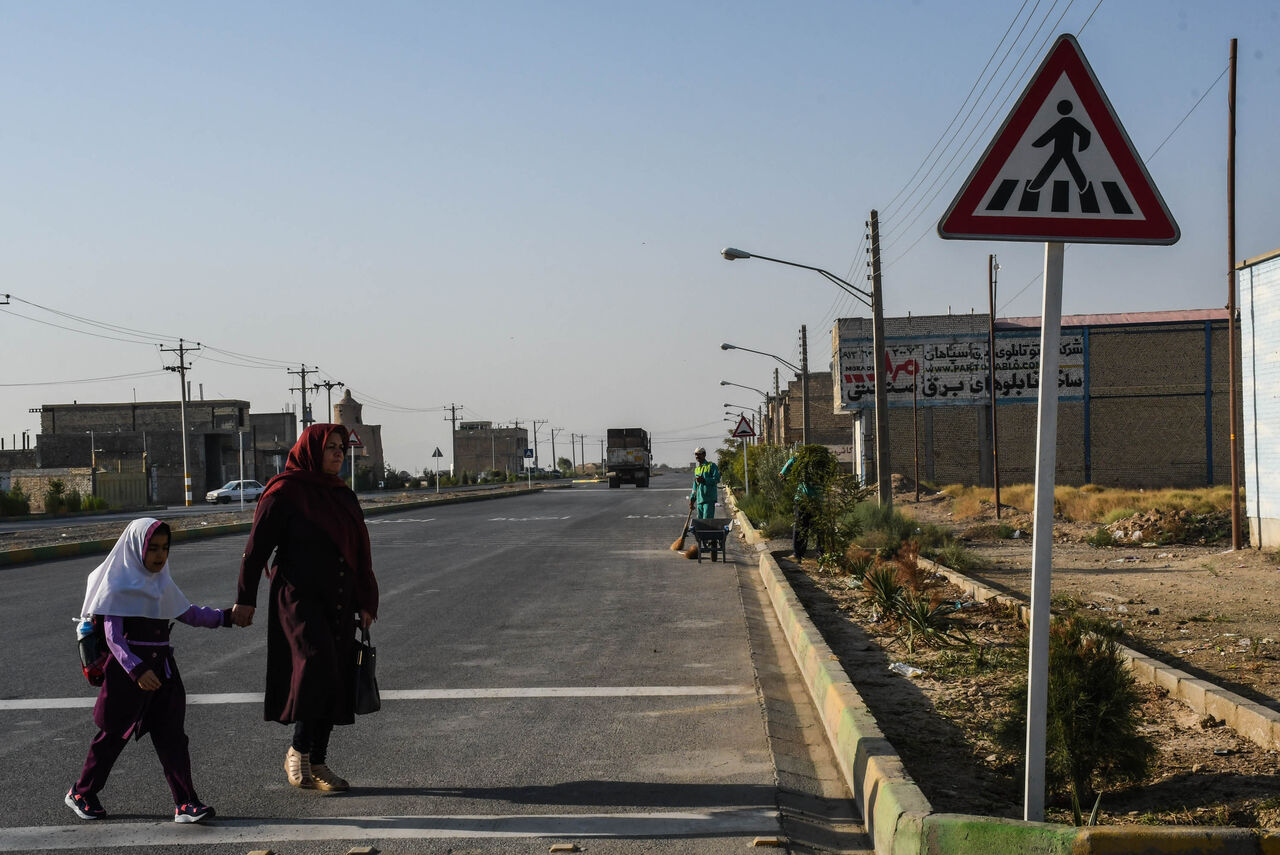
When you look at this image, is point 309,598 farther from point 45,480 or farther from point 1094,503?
point 45,480

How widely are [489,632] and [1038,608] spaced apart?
289 inches

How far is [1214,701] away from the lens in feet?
20.5

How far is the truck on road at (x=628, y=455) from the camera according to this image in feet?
245

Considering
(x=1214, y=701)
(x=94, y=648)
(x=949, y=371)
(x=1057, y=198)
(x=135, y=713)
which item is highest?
(x=949, y=371)

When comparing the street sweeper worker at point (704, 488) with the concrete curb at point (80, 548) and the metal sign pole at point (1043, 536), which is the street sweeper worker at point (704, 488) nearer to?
the concrete curb at point (80, 548)

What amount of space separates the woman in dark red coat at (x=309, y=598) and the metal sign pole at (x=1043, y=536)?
305 cm

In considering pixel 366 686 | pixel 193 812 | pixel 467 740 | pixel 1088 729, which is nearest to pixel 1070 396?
pixel 467 740

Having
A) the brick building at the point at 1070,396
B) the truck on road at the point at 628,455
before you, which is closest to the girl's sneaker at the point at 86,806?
the brick building at the point at 1070,396

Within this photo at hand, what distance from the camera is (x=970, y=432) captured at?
5134 centimetres

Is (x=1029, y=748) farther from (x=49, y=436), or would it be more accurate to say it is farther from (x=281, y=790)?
(x=49, y=436)

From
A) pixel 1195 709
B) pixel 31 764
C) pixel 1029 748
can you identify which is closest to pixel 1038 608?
pixel 1029 748

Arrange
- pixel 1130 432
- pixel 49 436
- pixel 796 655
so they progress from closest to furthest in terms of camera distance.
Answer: pixel 796 655
pixel 1130 432
pixel 49 436

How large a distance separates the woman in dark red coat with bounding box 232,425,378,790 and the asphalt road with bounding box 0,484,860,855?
348 mm

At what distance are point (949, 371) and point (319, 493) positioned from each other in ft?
156
